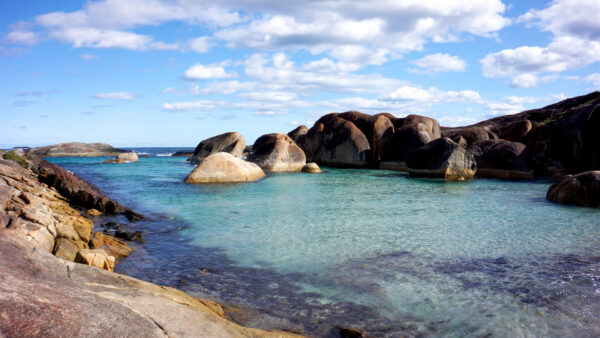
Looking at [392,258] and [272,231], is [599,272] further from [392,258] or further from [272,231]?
[272,231]

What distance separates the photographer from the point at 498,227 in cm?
926

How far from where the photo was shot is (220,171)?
18516mm

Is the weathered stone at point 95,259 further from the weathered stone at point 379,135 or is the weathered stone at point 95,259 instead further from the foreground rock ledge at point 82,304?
the weathered stone at point 379,135

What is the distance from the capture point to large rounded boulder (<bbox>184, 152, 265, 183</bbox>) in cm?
1834

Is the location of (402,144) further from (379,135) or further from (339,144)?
(339,144)

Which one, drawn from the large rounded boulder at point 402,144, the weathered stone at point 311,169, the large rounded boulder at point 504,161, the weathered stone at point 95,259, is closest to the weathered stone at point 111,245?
the weathered stone at point 95,259

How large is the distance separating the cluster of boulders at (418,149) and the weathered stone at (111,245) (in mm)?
11107

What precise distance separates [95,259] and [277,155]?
65.4 feet

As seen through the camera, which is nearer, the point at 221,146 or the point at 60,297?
the point at 60,297

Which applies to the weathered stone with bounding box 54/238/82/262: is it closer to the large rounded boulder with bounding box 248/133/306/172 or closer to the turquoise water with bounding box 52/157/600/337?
the turquoise water with bounding box 52/157/600/337

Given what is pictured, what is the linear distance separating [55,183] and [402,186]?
12913 mm

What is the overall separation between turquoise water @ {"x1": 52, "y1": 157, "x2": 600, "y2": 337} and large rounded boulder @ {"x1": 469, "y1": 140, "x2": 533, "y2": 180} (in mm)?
8693

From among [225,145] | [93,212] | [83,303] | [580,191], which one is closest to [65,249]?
[83,303]

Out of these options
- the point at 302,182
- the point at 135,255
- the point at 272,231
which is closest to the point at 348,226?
the point at 272,231
